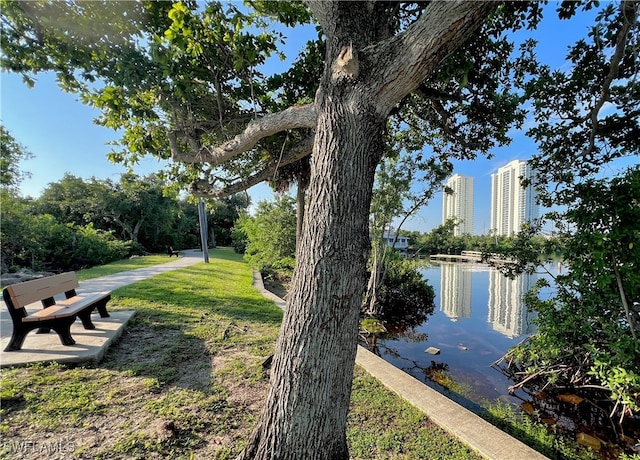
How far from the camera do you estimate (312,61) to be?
3.68 metres

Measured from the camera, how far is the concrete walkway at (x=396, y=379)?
2457mm

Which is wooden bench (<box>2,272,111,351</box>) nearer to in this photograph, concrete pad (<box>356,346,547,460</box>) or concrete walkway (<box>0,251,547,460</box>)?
concrete walkway (<box>0,251,547,460</box>)

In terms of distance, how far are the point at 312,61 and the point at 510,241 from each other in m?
4.61

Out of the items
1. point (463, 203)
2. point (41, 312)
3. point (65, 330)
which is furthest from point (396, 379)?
point (463, 203)

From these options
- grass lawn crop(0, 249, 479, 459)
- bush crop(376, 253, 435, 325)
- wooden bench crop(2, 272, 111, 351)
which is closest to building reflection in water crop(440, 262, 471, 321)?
bush crop(376, 253, 435, 325)

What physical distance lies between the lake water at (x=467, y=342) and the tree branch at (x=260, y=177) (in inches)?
172

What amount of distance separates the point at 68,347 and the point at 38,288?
107 cm

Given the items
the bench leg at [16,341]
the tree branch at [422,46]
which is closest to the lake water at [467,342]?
the tree branch at [422,46]

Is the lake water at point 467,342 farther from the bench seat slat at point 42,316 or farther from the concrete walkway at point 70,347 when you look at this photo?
the bench seat slat at point 42,316

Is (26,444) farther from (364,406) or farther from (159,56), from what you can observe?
(159,56)


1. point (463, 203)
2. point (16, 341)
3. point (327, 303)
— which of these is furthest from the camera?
point (463, 203)

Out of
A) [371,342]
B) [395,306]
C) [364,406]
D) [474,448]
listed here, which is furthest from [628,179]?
[395,306]

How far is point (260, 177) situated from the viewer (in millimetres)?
3486

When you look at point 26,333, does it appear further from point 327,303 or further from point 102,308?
point 327,303
